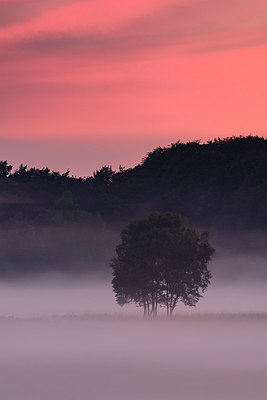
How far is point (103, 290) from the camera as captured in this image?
6476 inches

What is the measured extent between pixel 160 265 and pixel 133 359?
1315 inches

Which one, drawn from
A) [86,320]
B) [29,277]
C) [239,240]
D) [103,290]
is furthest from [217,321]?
[239,240]

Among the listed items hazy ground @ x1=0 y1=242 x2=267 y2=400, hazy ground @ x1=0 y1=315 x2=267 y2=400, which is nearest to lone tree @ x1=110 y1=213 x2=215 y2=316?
hazy ground @ x1=0 y1=242 x2=267 y2=400

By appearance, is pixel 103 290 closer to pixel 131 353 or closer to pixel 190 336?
pixel 190 336

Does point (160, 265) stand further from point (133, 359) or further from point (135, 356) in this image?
point (133, 359)

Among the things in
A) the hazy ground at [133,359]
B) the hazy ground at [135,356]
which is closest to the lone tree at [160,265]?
the hazy ground at [135,356]

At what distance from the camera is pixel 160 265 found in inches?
3718

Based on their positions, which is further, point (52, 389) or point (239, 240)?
point (239, 240)

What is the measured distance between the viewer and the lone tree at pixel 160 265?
306 feet

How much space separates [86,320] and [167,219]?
1046cm

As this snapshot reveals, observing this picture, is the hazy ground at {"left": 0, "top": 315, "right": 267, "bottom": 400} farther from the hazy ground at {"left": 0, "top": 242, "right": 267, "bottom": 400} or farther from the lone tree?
the lone tree

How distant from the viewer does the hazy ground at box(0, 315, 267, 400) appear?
47.9 meters

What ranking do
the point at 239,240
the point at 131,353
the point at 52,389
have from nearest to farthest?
the point at 52,389
the point at 131,353
the point at 239,240

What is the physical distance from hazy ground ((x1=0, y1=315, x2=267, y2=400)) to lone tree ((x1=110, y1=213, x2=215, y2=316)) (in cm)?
296
